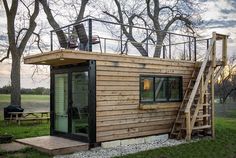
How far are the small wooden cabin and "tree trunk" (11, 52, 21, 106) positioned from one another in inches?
272

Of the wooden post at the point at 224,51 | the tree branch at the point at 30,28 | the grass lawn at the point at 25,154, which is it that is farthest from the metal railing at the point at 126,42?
the tree branch at the point at 30,28

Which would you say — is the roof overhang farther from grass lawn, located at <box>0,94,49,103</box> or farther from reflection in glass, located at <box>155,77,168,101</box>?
grass lawn, located at <box>0,94,49,103</box>

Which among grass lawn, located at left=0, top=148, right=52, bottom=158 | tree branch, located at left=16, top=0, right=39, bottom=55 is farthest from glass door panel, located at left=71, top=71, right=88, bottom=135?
tree branch, located at left=16, top=0, right=39, bottom=55

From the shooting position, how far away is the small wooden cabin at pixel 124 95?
870cm

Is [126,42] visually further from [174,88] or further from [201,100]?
[201,100]

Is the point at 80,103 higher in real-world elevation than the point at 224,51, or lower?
lower

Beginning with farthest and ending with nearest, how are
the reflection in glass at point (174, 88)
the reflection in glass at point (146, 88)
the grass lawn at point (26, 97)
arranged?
the grass lawn at point (26, 97) → the reflection in glass at point (174, 88) → the reflection in glass at point (146, 88)

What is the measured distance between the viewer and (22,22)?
18250 mm

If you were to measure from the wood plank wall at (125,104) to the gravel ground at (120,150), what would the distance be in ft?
1.22

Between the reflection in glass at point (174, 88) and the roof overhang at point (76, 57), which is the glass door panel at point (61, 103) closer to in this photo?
the roof overhang at point (76, 57)

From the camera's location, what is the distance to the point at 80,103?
9.09 meters

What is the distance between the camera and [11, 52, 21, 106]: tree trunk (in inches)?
646

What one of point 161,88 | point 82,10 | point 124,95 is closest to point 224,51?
point 161,88

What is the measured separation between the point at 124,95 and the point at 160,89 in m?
1.63
